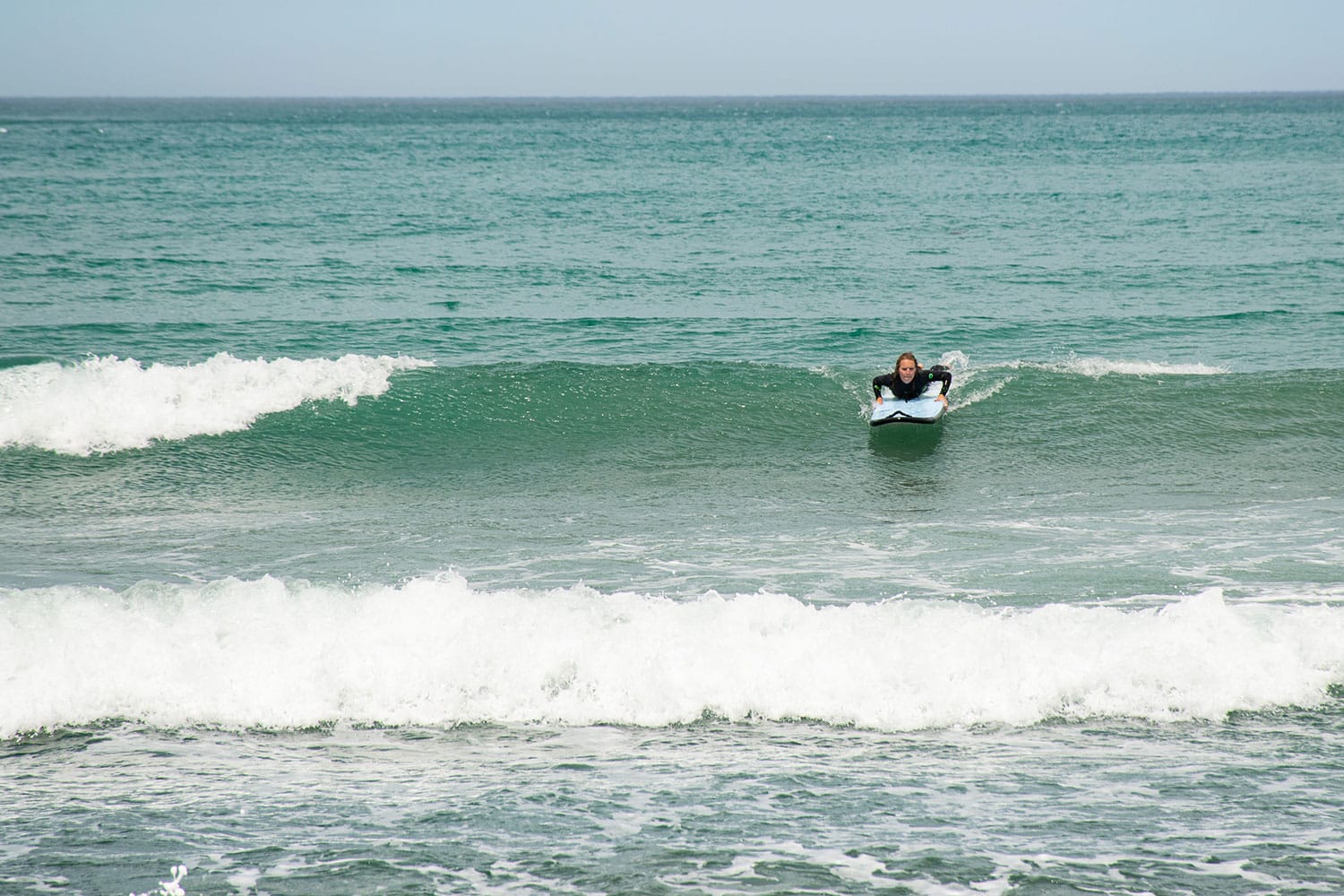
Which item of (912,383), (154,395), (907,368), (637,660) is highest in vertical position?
(907,368)

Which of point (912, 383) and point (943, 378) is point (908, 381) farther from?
point (943, 378)

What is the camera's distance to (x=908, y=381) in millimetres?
14180

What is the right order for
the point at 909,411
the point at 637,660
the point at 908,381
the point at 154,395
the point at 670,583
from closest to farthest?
the point at 637,660 < the point at 670,583 < the point at 909,411 < the point at 908,381 < the point at 154,395

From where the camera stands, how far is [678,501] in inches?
453

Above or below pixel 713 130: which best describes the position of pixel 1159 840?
below

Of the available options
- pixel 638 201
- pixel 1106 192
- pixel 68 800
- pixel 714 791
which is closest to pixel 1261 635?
pixel 714 791

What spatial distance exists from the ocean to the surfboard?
0.22 meters

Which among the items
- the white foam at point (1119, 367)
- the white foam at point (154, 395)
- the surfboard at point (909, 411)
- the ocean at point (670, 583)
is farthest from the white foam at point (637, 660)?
the white foam at point (1119, 367)

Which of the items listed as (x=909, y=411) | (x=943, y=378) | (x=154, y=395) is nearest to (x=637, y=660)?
(x=909, y=411)

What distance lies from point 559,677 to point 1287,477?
8.75 meters

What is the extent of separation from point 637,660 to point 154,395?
10.2 m

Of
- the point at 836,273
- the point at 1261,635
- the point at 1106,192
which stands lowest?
the point at 1261,635

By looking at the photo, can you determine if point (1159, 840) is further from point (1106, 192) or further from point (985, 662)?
→ point (1106, 192)

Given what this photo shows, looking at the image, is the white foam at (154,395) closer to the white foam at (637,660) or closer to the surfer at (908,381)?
the white foam at (637,660)
